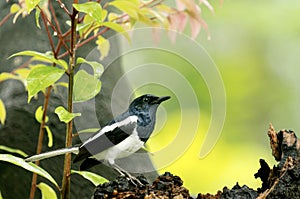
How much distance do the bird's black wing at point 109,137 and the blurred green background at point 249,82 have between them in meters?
1.32

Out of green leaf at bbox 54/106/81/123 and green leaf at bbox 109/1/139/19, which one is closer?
green leaf at bbox 54/106/81/123

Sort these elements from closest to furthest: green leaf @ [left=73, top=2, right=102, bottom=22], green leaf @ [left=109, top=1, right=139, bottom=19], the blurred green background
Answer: green leaf @ [left=73, top=2, right=102, bottom=22] → green leaf @ [left=109, top=1, right=139, bottom=19] → the blurred green background

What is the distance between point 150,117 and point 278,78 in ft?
5.63

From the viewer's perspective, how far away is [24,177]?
1272 mm

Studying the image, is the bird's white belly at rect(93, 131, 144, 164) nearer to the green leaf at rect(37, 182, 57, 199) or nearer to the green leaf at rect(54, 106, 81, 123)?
the green leaf at rect(54, 106, 81, 123)

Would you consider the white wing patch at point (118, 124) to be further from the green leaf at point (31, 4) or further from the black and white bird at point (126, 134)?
the green leaf at point (31, 4)

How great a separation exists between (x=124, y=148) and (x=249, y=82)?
5.35 ft

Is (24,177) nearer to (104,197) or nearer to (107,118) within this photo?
(107,118)

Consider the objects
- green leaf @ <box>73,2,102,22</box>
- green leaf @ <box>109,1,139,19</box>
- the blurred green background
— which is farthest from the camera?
the blurred green background

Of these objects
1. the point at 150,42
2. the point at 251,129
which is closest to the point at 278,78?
the point at 251,129

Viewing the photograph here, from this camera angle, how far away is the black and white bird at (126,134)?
678 mm

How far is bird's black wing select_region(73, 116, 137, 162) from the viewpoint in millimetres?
679

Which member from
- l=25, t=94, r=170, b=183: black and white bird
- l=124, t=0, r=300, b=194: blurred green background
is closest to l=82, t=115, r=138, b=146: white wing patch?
l=25, t=94, r=170, b=183: black and white bird

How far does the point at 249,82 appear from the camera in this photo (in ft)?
7.34
